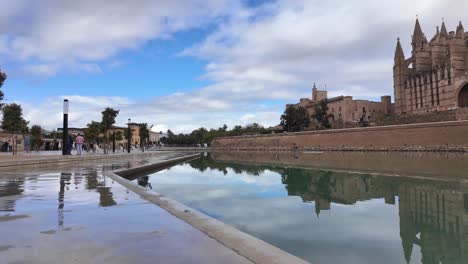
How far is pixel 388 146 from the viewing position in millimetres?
52562

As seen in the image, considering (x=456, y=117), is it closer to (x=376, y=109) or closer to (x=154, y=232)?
(x=376, y=109)

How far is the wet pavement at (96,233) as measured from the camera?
3.67 metres

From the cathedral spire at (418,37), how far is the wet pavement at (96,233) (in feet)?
313

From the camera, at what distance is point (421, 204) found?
918 centimetres

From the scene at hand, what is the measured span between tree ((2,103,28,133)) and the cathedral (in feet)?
222

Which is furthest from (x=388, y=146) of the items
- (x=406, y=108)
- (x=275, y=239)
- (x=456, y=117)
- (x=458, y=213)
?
(x=275, y=239)

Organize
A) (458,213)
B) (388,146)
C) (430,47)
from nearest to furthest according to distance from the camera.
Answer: (458,213), (388,146), (430,47)

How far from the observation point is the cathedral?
7225 cm

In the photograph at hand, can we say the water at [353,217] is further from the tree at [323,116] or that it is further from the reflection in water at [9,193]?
the tree at [323,116]

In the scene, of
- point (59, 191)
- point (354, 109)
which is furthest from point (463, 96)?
point (59, 191)

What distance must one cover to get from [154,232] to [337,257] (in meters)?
2.52

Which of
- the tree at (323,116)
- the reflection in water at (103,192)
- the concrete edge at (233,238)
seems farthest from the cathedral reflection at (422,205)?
the tree at (323,116)

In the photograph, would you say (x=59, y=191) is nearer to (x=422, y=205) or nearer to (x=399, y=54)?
(x=422, y=205)

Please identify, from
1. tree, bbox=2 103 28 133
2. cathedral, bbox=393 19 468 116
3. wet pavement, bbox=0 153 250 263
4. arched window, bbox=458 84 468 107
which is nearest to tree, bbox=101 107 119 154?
tree, bbox=2 103 28 133
